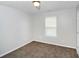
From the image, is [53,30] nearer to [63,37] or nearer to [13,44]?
[63,37]

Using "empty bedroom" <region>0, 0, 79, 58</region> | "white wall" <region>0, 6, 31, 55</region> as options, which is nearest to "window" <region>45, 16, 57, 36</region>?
"empty bedroom" <region>0, 0, 79, 58</region>

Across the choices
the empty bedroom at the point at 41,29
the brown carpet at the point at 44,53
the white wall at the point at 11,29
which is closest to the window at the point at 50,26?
the empty bedroom at the point at 41,29

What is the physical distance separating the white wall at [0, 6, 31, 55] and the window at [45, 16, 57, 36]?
1.62 m

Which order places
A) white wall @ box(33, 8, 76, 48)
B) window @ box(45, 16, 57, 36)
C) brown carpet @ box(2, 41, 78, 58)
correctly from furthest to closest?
window @ box(45, 16, 57, 36)
white wall @ box(33, 8, 76, 48)
brown carpet @ box(2, 41, 78, 58)

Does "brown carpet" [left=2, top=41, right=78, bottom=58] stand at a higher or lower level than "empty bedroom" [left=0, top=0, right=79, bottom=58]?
lower

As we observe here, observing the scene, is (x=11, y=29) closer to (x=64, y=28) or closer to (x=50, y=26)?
(x=50, y=26)

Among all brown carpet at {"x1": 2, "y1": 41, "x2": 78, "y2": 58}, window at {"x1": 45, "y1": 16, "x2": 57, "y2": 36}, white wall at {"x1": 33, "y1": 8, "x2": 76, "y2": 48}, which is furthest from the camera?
window at {"x1": 45, "y1": 16, "x2": 57, "y2": 36}

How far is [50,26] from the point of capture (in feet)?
17.0

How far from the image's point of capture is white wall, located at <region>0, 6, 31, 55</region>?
3.35m

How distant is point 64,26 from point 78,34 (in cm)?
135

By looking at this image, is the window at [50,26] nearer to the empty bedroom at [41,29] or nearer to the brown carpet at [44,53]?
the empty bedroom at [41,29]

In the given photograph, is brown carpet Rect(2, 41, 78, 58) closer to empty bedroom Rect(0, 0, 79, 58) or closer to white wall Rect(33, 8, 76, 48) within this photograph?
empty bedroom Rect(0, 0, 79, 58)

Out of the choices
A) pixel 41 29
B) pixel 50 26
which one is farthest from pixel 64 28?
pixel 41 29

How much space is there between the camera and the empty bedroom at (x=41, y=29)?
3.34 m
